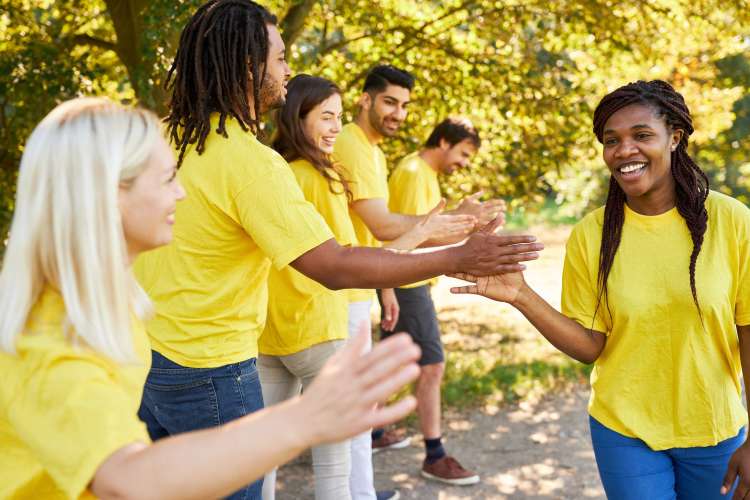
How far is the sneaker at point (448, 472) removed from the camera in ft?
17.2

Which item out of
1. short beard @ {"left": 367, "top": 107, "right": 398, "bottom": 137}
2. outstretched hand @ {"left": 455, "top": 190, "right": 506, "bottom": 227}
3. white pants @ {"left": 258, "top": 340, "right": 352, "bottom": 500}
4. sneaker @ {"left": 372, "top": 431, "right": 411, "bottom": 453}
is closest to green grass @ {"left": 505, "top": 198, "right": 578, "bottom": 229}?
sneaker @ {"left": 372, "top": 431, "right": 411, "bottom": 453}

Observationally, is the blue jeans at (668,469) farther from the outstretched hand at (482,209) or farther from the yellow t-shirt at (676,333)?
the outstretched hand at (482,209)

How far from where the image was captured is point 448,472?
5262 mm

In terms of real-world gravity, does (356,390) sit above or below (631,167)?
below

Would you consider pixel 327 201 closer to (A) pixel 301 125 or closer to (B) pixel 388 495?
(A) pixel 301 125

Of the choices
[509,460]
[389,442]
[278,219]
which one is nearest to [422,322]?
[389,442]

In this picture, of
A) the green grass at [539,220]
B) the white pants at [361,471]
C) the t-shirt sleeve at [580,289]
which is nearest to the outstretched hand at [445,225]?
the t-shirt sleeve at [580,289]

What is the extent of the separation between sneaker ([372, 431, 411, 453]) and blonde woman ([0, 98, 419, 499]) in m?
4.29

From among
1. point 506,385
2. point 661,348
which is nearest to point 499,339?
point 506,385

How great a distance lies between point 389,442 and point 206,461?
14.9ft

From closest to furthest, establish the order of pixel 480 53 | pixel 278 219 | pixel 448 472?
pixel 278 219 → pixel 448 472 → pixel 480 53

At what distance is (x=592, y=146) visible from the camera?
7.86m

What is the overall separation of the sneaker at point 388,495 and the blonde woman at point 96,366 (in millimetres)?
3490

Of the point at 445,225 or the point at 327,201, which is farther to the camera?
the point at 327,201
